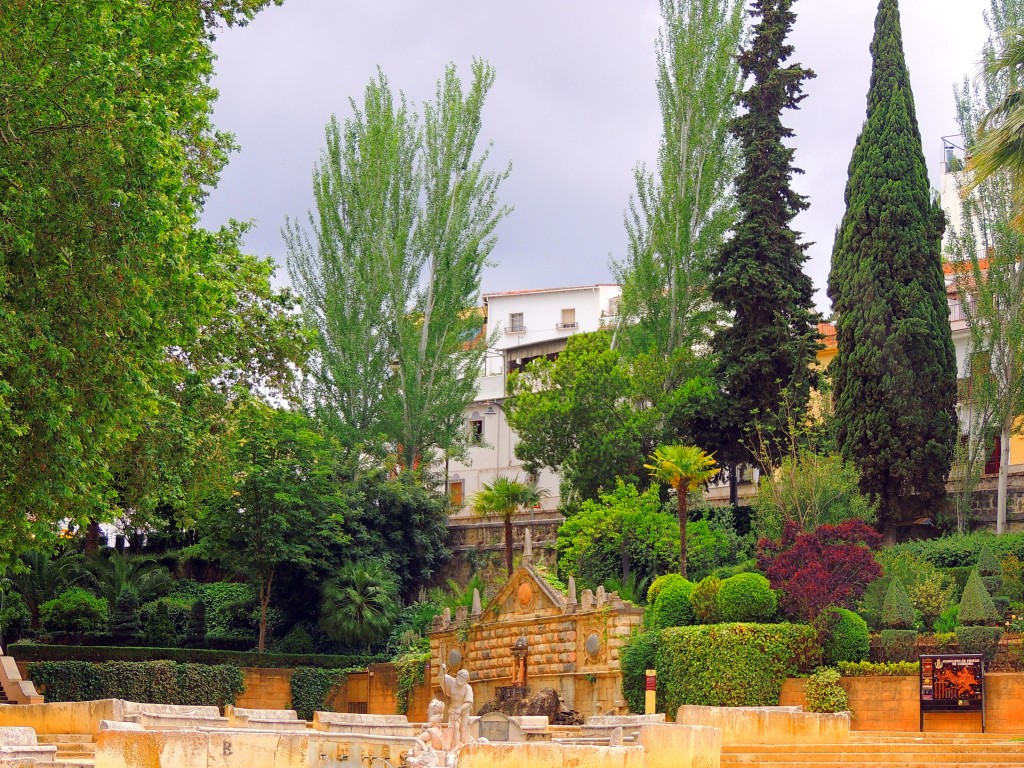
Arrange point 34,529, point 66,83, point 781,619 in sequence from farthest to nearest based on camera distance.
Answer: point 781,619, point 34,529, point 66,83

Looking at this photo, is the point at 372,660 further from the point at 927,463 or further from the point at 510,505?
the point at 927,463

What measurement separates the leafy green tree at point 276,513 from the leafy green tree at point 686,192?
9481 millimetres

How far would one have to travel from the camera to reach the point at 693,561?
3238 centimetres

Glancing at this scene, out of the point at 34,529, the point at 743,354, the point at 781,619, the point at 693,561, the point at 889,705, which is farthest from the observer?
the point at 743,354

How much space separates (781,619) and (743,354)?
1022cm

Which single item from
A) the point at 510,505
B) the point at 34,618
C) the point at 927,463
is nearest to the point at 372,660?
the point at 510,505

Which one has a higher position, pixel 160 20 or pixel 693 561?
pixel 160 20

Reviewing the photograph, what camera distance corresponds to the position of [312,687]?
36.8 m

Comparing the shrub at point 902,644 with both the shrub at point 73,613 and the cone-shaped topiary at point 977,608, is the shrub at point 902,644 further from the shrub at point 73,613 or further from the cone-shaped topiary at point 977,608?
the shrub at point 73,613

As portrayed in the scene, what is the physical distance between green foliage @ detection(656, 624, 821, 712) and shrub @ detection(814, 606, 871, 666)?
0.19 metres

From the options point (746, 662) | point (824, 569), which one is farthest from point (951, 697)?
point (746, 662)

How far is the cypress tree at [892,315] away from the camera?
3250 cm

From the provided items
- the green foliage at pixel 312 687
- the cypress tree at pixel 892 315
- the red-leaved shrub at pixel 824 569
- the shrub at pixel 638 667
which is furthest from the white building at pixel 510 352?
the red-leaved shrub at pixel 824 569

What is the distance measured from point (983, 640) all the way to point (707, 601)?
17.5 feet
